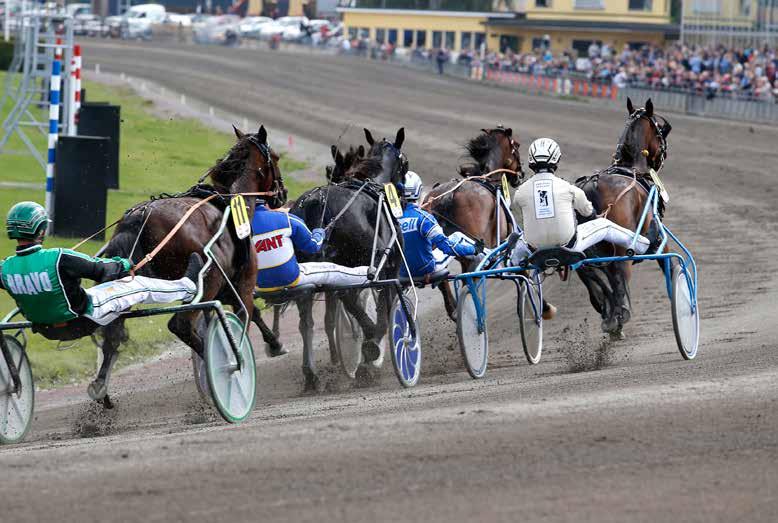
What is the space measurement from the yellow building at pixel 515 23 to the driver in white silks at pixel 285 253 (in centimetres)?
4560

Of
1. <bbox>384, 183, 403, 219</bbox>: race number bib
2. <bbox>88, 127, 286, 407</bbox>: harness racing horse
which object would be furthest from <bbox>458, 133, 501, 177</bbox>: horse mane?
<bbox>88, 127, 286, 407</bbox>: harness racing horse

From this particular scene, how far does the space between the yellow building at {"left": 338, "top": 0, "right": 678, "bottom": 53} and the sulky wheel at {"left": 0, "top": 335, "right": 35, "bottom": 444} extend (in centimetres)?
4756

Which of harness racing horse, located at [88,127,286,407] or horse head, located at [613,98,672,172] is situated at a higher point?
horse head, located at [613,98,672,172]

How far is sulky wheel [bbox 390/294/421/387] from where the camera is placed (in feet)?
29.8

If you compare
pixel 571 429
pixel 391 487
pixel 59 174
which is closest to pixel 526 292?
pixel 571 429

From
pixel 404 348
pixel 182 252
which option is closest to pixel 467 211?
pixel 404 348

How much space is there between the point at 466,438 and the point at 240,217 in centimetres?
286

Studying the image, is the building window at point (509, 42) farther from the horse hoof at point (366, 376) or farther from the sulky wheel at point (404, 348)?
the sulky wheel at point (404, 348)

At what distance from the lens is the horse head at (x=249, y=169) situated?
357 inches

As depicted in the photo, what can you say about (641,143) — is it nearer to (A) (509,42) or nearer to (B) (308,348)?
(B) (308,348)

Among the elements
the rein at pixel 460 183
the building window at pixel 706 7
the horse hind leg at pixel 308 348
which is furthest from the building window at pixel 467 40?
the horse hind leg at pixel 308 348

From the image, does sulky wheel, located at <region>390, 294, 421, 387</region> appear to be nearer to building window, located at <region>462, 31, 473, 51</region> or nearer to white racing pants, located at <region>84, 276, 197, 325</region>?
white racing pants, located at <region>84, 276, 197, 325</region>

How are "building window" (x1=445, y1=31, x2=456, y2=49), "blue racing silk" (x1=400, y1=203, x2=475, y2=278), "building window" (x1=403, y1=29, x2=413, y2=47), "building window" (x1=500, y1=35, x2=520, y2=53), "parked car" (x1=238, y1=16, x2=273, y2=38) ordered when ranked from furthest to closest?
"parked car" (x1=238, y1=16, x2=273, y2=38) → "building window" (x1=403, y1=29, x2=413, y2=47) → "building window" (x1=445, y1=31, x2=456, y2=49) → "building window" (x1=500, y1=35, x2=520, y2=53) → "blue racing silk" (x1=400, y1=203, x2=475, y2=278)

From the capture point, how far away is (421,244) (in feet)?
33.1
